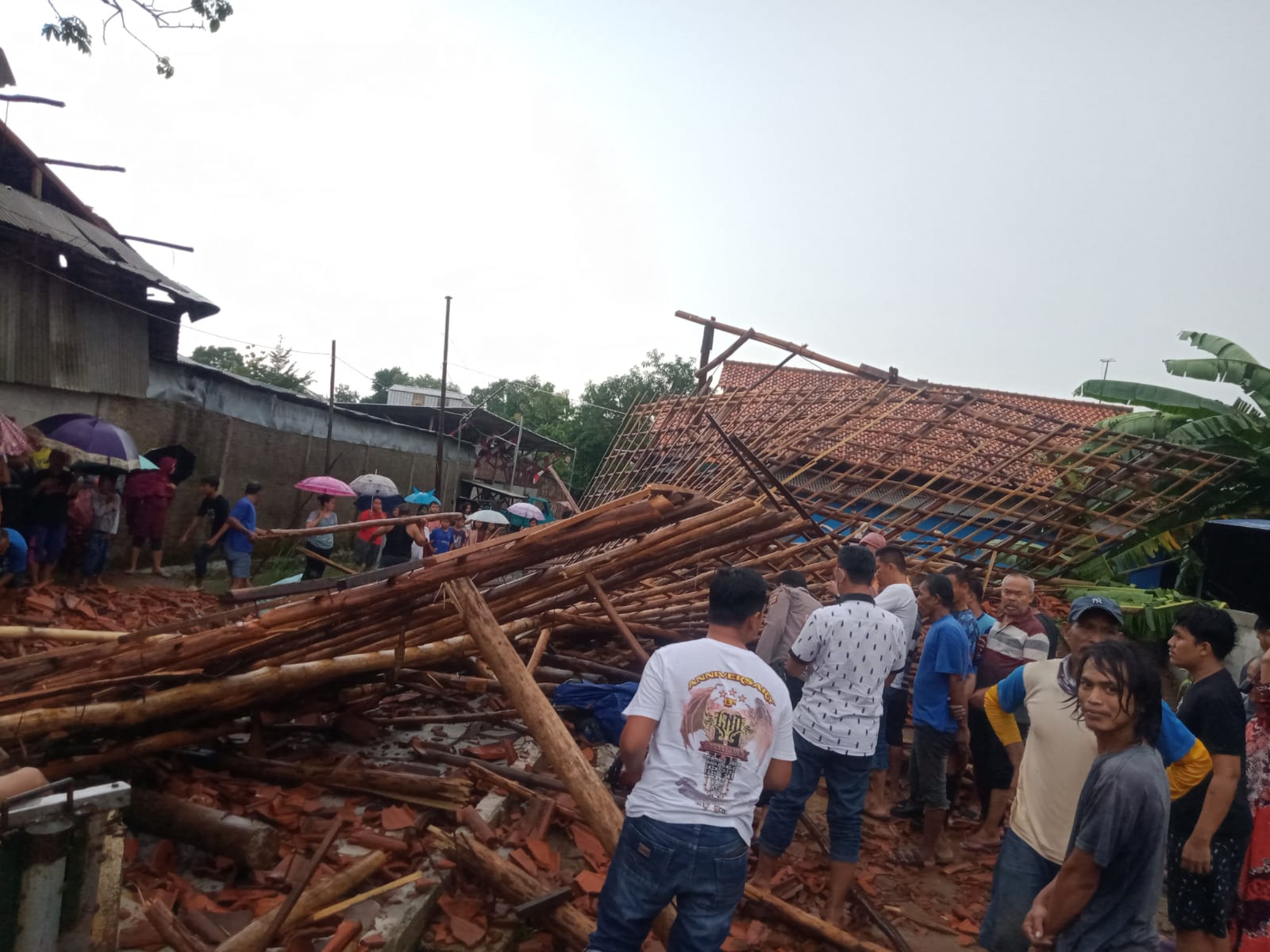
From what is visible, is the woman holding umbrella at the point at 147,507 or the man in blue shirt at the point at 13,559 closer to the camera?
the man in blue shirt at the point at 13,559

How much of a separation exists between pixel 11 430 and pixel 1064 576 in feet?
41.1

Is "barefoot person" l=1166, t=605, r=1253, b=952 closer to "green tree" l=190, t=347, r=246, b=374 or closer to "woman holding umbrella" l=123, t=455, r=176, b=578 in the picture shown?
"woman holding umbrella" l=123, t=455, r=176, b=578

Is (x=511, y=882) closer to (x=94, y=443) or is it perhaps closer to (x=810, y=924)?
(x=810, y=924)

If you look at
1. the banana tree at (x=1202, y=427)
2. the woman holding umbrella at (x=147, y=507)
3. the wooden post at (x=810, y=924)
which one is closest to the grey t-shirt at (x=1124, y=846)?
the wooden post at (x=810, y=924)

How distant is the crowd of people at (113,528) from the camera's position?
28.1 ft

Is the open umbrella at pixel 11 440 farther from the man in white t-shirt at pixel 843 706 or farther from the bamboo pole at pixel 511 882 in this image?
the man in white t-shirt at pixel 843 706

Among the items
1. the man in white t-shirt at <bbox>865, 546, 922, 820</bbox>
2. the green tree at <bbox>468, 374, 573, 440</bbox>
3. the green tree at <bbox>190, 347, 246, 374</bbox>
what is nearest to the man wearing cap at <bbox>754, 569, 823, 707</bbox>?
the man in white t-shirt at <bbox>865, 546, 922, 820</bbox>

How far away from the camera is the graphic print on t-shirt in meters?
2.52

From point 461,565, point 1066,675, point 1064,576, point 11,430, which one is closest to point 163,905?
point 461,565

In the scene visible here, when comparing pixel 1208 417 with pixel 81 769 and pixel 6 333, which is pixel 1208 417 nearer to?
pixel 81 769

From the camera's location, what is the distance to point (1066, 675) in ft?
9.53

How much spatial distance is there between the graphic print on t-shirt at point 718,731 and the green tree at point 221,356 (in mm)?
43660

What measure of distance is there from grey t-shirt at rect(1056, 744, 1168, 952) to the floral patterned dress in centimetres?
138

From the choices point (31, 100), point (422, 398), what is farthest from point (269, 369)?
point (31, 100)
